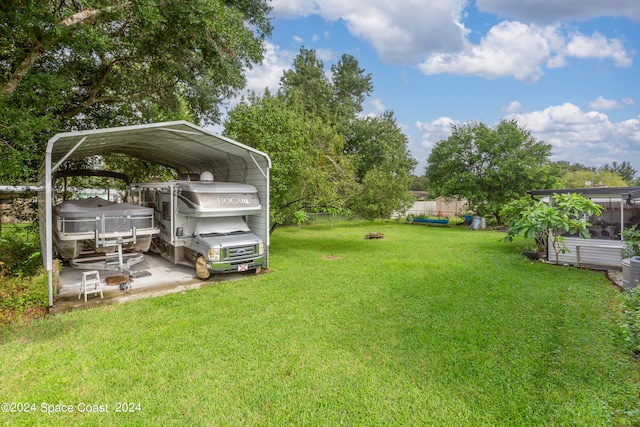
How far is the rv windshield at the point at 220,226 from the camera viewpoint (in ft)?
25.7

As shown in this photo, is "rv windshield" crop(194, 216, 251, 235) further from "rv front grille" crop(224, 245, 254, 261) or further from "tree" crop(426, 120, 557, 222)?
"tree" crop(426, 120, 557, 222)

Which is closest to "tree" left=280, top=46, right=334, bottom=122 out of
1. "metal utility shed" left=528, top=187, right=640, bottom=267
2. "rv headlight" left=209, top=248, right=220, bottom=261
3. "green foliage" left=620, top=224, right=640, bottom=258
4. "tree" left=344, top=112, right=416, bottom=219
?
"tree" left=344, top=112, right=416, bottom=219

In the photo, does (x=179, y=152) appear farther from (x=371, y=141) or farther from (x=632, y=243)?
(x=371, y=141)

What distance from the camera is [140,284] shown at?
275 inches

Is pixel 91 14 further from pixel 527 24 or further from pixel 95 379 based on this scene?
pixel 527 24

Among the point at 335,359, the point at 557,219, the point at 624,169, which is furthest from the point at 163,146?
the point at 624,169

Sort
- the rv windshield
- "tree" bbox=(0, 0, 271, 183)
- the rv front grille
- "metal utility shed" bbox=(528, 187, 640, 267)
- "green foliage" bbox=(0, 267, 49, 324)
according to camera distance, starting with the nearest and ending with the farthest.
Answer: "green foliage" bbox=(0, 267, 49, 324) < "tree" bbox=(0, 0, 271, 183) < the rv front grille < the rv windshield < "metal utility shed" bbox=(528, 187, 640, 267)

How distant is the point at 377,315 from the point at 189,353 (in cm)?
289

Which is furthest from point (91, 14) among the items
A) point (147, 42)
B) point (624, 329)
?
point (624, 329)

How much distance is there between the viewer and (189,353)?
3889mm

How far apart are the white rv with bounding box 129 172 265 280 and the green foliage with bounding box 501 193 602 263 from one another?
7296 millimetres

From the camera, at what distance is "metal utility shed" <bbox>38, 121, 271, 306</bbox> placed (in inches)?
252

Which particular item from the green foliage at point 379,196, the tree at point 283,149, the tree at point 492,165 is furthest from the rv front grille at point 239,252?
the tree at point 492,165

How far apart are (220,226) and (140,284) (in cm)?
221
